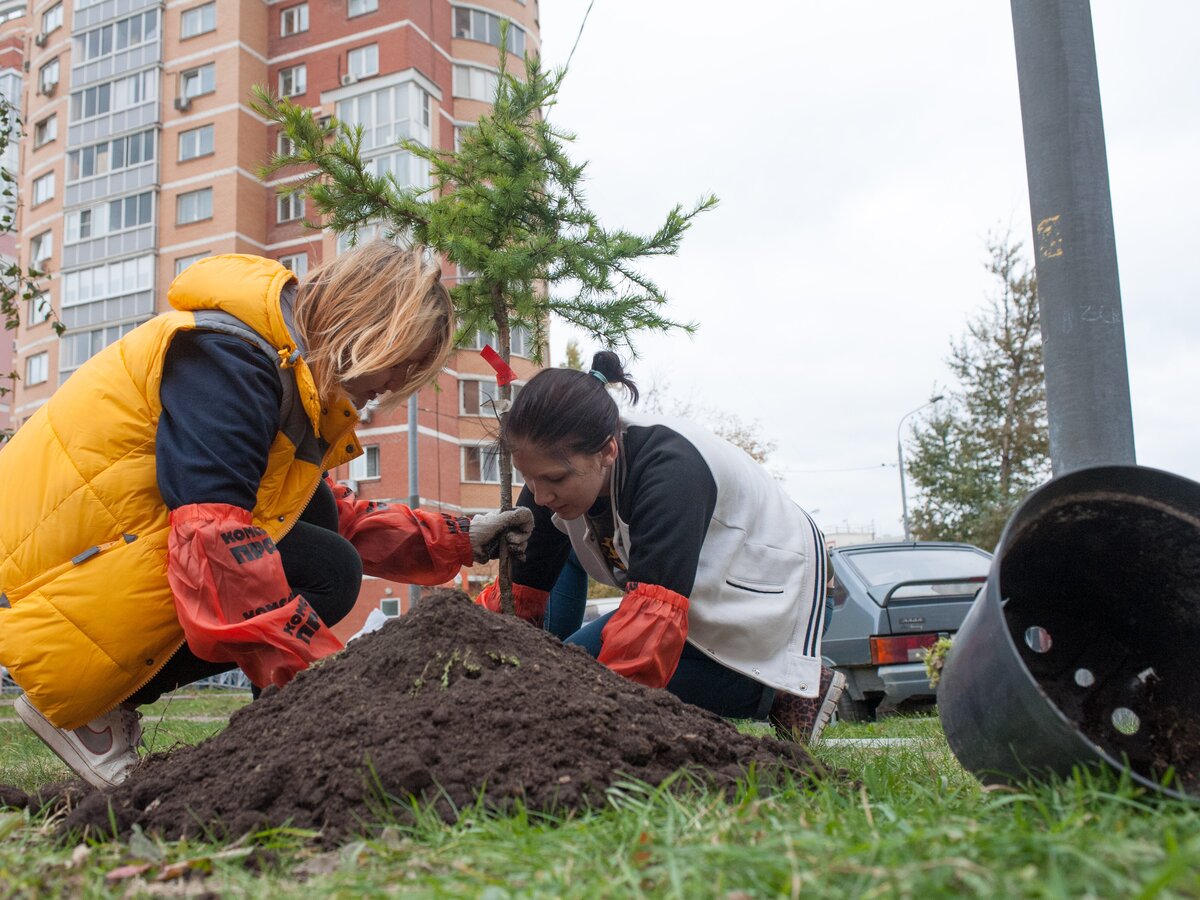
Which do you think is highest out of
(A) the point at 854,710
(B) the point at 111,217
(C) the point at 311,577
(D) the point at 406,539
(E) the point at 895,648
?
(B) the point at 111,217

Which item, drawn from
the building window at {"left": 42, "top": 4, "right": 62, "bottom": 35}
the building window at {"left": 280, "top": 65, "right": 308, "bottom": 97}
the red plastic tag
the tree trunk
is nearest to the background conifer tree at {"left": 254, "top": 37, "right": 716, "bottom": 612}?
the tree trunk

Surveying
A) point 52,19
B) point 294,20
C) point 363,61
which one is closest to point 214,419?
point 363,61

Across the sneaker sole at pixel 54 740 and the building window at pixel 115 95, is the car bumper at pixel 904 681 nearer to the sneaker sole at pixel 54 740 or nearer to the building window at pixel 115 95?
the sneaker sole at pixel 54 740

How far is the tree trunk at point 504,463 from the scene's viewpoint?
363 centimetres

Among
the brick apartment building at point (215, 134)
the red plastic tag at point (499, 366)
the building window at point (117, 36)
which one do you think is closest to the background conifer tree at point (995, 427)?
the brick apartment building at point (215, 134)

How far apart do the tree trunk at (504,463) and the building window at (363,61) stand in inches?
1165

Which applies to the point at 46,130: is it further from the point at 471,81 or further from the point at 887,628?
the point at 887,628

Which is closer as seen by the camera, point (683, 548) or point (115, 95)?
point (683, 548)

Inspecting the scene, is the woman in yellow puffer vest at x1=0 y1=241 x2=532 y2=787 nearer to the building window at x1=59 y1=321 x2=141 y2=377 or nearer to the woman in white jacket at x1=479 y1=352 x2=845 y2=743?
the woman in white jacket at x1=479 y1=352 x2=845 y2=743

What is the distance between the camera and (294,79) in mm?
32938

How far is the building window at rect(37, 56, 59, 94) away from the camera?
116ft

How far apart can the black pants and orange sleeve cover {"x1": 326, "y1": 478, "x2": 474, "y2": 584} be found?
0.30 meters

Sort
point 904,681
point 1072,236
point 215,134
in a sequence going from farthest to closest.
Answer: point 215,134 → point 904,681 → point 1072,236

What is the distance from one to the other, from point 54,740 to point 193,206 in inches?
1300
